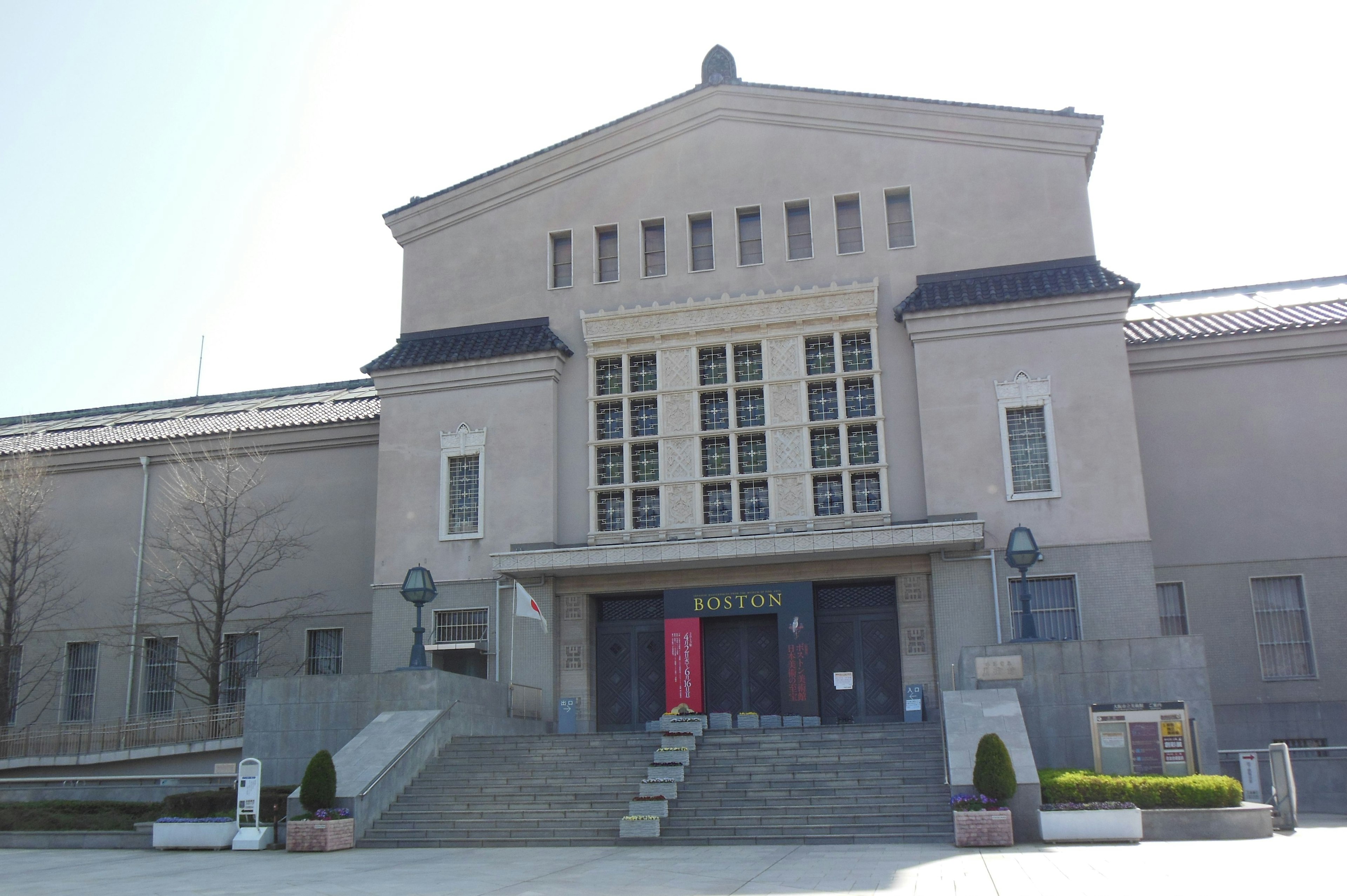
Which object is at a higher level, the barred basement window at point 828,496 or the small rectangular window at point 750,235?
the small rectangular window at point 750,235

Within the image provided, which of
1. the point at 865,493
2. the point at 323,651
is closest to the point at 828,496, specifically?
the point at 865,493

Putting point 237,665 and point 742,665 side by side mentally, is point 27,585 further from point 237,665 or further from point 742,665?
point 742,665

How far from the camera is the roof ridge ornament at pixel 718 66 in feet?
100

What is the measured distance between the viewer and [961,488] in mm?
26000

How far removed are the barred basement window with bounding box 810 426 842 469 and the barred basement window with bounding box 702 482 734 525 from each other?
7.15ft

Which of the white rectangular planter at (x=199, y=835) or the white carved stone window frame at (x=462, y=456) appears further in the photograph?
the white carved stone window frame at (x=462, y=456)

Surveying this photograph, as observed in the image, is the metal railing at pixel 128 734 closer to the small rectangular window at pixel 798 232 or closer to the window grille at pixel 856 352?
the window grille at pixel 856 352

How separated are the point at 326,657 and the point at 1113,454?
21.0 metres

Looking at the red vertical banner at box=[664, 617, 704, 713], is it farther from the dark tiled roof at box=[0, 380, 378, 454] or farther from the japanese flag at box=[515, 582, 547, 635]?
the dark tiled roof at box=[0, 380, 378, 454]

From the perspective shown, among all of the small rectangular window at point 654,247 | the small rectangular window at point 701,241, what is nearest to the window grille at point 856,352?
the small rectangular window at point 701,241

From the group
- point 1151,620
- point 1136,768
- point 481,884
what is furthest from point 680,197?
point 481,884

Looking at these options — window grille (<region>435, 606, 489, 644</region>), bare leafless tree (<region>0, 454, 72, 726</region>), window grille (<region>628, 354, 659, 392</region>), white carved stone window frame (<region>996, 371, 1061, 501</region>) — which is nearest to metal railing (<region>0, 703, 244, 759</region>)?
bare leafless tree (<region>0, 454, 72, 726</region>)

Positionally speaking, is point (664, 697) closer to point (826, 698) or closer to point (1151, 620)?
point (826, 698)

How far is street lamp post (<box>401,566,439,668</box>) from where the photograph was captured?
80.1ft
